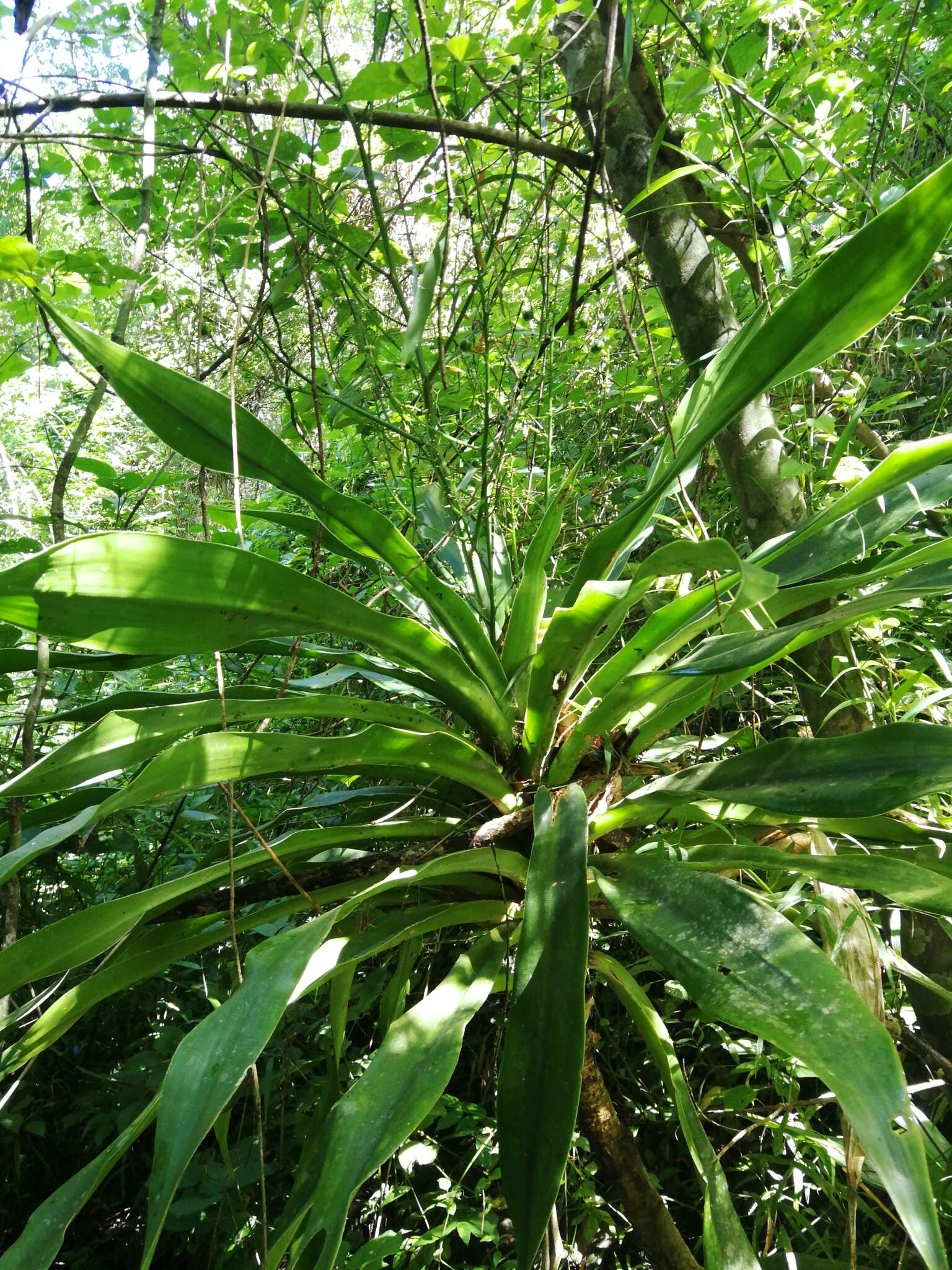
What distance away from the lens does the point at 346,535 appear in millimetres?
756

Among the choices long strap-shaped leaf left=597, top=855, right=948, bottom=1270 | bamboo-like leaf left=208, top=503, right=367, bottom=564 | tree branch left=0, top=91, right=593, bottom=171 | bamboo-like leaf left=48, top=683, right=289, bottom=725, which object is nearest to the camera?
long strap-shaped leaf left=597, top=855, right=948, bottom=1270

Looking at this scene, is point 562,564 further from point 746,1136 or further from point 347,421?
point 746,1136

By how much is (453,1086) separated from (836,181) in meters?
1.41

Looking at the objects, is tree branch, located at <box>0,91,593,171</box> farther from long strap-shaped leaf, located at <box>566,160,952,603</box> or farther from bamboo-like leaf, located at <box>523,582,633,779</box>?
bamboo-like leaf, located at <box>523,582,633,779</box>

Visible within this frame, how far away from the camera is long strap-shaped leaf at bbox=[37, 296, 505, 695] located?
62 centimetres

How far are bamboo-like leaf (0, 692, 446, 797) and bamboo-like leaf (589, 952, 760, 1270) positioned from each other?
0.36 m

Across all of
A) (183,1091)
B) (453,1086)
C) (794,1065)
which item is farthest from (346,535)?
(453,1086)

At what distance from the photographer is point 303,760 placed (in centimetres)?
66

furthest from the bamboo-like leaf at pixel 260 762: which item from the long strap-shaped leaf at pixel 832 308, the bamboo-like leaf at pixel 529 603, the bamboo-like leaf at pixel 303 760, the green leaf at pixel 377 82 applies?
the green leaf at pixel 377 82

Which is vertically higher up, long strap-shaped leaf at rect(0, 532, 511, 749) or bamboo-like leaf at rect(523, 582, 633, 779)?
long strap-shaped leaf at rect(0, 532, 511, 749)

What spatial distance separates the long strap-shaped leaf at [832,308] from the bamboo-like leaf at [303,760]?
227 mm

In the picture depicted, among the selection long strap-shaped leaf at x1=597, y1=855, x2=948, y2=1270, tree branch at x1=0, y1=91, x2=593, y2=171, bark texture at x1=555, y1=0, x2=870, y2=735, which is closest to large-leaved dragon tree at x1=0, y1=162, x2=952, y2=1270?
long strap-shaped leaf at x1=597, y1=855, x2=948, y2=1270

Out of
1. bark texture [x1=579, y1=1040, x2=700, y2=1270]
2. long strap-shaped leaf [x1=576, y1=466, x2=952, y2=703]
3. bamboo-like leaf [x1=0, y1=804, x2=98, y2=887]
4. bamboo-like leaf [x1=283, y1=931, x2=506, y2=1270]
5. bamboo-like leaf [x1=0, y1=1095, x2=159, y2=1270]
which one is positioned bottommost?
bark texture [x1=579, y1=1040, x2=700, y2=1270]

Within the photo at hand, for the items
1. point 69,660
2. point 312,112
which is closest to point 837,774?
point 69,660
